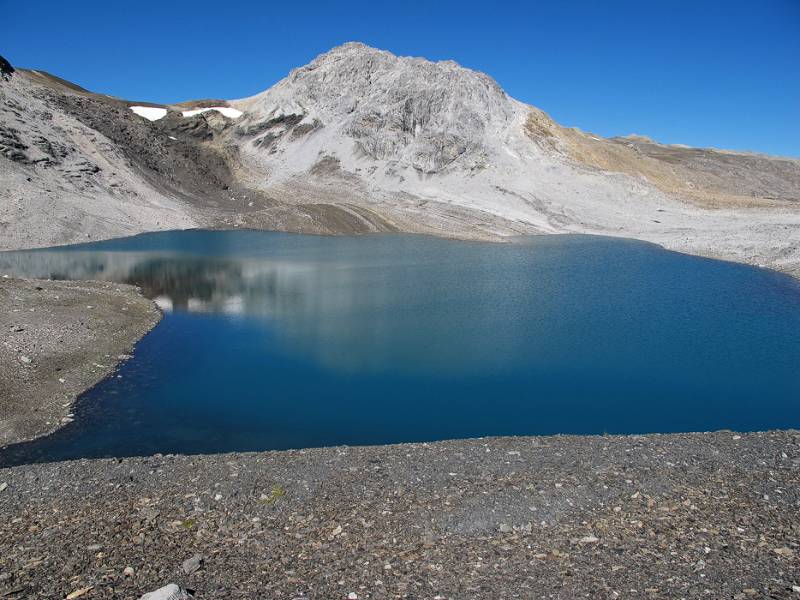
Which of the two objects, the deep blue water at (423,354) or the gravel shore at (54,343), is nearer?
the gravel shore at (54,343)

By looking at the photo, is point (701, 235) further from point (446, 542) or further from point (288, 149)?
point (446, 542)

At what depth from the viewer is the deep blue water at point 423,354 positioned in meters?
12.5

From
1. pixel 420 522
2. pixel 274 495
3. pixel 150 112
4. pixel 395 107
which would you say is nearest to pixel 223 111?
pixel 150 112

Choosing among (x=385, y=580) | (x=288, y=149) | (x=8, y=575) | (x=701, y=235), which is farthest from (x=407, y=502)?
(x=288, y=149)

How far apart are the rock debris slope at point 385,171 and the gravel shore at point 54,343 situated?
17446 millimetres

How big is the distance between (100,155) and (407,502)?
46.4 m

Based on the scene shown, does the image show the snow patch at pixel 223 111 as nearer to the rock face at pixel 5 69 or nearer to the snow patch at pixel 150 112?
the snow patch at pixel 150 112

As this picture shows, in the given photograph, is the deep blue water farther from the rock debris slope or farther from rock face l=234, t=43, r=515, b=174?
rock face l=234, t=43, r=515, b=174

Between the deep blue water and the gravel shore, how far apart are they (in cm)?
55

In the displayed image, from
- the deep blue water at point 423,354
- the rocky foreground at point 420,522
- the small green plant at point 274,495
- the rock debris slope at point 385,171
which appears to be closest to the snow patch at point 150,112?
the rock debris slope at point 385,171

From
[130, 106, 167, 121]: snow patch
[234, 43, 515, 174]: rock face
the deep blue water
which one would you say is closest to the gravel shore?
the deep blue water

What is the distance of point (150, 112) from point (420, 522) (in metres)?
71.5

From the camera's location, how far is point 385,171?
56.4 metres

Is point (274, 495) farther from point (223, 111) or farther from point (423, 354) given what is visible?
point (223, 111)
